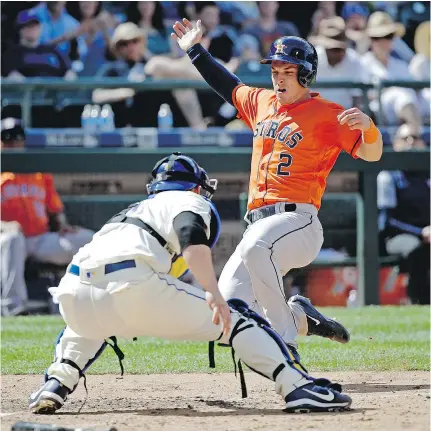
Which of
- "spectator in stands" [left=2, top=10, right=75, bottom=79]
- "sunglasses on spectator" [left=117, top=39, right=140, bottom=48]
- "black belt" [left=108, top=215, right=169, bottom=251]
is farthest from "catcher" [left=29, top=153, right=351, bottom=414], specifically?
"spectator in stands" [left=2, top=10, right=75, bottom=79]

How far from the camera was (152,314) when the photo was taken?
15.0 feet

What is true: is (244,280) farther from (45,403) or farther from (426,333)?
(426,333)

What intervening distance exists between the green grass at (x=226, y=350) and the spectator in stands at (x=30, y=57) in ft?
10.7

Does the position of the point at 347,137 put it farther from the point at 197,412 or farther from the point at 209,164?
the point at 209,164

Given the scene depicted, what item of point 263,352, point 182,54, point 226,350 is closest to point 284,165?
point 263,352

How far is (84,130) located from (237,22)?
2.94 metres

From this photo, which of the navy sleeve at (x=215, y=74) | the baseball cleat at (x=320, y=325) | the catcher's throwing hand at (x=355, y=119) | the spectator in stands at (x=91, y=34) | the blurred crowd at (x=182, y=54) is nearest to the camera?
the catcher's throwing hand at (x=355, y=119)

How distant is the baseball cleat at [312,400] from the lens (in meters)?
4.69

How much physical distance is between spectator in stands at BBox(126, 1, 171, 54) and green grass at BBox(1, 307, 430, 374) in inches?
157

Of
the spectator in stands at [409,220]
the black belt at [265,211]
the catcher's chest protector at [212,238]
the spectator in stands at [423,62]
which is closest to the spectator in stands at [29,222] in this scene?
the spectator in stands at [409,220]

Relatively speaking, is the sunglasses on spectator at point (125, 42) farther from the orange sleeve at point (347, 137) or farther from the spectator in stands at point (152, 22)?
the orange sleeve at point (347, 137)

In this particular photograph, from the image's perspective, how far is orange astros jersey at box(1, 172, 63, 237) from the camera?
11.0m

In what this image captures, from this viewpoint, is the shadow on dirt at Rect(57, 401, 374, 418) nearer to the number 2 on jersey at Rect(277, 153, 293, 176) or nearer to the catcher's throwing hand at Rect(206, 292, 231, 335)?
the catcher's throwing hand at Rect(206, 292, 231, 335)

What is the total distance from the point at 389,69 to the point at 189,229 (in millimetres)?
8532
